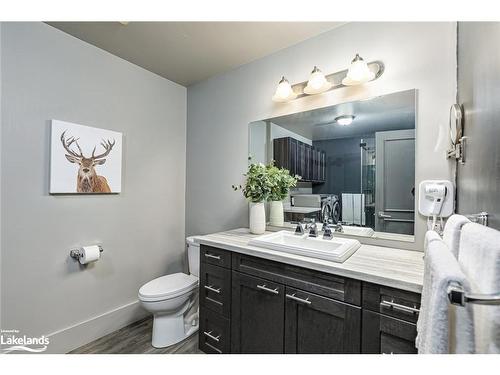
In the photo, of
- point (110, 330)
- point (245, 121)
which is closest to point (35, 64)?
point (245, 121)

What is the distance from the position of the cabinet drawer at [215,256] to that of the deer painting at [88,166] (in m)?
1.02

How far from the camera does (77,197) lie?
5.93ft

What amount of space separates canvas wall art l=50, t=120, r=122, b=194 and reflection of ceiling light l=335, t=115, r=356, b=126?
1810mm

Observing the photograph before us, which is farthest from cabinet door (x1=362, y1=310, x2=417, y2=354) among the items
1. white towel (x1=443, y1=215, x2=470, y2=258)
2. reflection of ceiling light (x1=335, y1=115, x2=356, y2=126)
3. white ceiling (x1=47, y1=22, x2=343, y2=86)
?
white ceiling (x1=47, y1=22, x2=343, y2=86)

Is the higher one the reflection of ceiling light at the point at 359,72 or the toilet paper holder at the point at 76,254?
the reflection of ceiling light at the point at 359,72

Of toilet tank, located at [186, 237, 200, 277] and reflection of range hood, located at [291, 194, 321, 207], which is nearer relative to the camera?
reflection of range hood, located at [291, 194, 321, 207]

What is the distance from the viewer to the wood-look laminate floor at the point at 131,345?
1.73 metres

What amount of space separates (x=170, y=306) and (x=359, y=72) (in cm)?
210

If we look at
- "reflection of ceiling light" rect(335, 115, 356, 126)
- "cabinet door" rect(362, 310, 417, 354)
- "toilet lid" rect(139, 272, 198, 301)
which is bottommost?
"toilet lid" rect(139, 272, 198, 301)

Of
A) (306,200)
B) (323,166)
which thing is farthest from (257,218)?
(323,166)

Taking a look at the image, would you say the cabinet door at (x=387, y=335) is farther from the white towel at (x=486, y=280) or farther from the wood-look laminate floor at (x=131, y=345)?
the wood-look laminate floor at (x=131, y=345)

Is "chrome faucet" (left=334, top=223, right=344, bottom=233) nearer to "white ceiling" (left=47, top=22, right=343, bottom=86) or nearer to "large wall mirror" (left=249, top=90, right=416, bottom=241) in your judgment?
"large wall mirror" (left=249, top=90, right=416, bottom=241)

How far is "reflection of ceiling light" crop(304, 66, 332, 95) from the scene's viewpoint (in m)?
1.62

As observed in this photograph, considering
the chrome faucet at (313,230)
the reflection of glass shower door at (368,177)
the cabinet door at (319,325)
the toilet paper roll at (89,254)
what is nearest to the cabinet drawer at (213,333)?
the cabinet door at (319,325)
